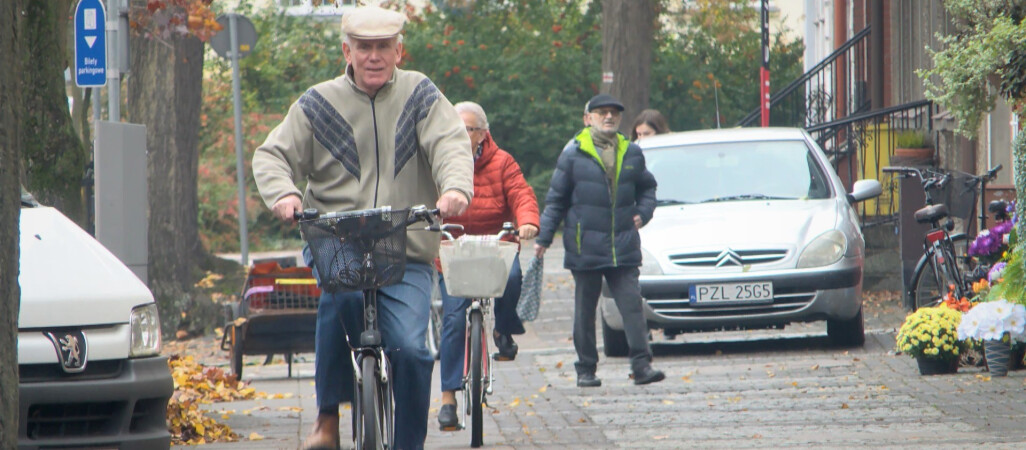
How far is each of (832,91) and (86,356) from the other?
56.0 feet

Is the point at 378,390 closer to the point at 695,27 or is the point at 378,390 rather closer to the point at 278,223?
the point at 278,223

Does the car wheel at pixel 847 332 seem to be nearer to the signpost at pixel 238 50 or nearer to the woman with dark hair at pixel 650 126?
the woman with dark hair at pixel 650 126

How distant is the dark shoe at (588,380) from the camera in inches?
407

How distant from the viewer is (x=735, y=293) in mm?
11523

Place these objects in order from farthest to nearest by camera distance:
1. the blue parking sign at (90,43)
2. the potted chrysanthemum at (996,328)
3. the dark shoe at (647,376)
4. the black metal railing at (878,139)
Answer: the black metal railing at (878,139), the blue parking sign at (90,43), the dark shoe at (647,376), the potted chrysanthemum at (996,328)

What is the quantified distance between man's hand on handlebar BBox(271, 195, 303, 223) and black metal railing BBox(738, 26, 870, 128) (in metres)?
16.2

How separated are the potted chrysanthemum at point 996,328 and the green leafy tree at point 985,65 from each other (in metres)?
0.45

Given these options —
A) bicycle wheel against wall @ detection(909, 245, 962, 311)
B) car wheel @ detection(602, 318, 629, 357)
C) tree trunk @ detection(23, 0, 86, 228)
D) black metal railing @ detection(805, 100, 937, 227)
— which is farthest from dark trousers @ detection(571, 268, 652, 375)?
black metal railing @ detection(805, 100, 937, 227)

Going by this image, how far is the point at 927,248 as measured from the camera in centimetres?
1215

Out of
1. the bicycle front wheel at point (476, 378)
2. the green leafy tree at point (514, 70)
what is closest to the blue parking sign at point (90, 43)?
the bicycle front wheel at point (476, 378)

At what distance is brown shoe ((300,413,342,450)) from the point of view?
580 centimetres

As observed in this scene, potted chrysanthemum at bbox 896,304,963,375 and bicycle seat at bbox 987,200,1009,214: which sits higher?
bicycle seat at bbox 987,200,1009,214

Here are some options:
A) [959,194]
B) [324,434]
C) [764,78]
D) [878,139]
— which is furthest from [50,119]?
[878,139]

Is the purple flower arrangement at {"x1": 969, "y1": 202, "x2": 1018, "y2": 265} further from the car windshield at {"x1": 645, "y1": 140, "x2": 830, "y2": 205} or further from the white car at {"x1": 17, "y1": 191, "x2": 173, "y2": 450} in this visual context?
the white car at {"x1": 17, "y1": 191, "x2": 173, "y2": 450}
